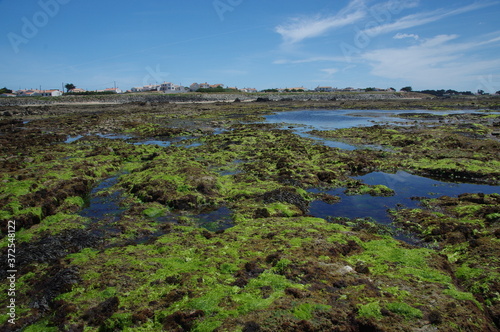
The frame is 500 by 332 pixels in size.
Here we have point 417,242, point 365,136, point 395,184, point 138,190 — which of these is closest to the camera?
point 417,242

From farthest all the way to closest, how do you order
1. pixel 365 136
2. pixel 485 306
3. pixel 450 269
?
pixel 365 136 < pixel 450 269 < pixel 485 306

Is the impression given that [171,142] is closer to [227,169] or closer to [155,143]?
[155,143]

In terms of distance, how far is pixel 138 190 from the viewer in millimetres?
15961

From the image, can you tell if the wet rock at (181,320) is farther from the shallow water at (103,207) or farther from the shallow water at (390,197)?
the shallow water at (390,197)

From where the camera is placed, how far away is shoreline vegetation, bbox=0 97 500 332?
661 cm

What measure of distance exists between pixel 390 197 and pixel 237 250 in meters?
10.0

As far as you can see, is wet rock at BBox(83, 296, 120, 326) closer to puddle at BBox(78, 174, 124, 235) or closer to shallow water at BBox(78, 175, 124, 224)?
puddle at BBox(78, 174, 124, 235)

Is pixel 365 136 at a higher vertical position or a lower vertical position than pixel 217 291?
higher

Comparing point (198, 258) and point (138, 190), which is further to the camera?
point (138, 190)

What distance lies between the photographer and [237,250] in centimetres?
973

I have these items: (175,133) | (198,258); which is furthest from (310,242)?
(175,133)

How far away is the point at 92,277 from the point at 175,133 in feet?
100

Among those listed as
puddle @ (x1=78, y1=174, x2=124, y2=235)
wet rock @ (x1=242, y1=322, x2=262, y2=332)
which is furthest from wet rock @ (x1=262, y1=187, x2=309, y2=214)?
wet rock @ (x1=242, y1=322, x2=262, y2=332)

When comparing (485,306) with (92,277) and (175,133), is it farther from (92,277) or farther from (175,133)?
(175,133)
